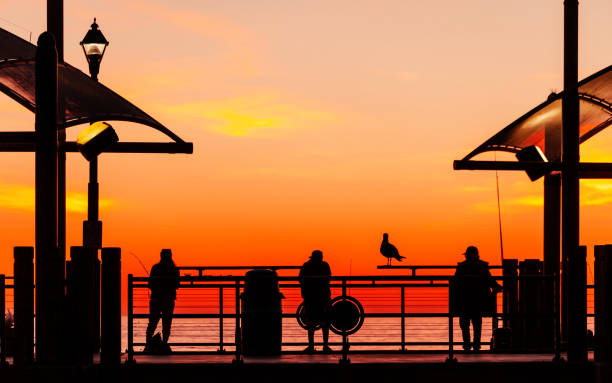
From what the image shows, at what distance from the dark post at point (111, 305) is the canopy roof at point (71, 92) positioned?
3.87m

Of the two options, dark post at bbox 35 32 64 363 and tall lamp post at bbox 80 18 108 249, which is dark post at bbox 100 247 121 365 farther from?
tall lamp post at bbox 80 18 108 249

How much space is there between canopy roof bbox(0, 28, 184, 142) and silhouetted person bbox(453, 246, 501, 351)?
489 cm

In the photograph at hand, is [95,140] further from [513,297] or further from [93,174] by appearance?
[513,297]

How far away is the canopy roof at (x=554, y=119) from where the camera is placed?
20.5 meters

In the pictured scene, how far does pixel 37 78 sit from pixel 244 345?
5.13m

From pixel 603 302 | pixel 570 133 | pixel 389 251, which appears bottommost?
pixel 603 302

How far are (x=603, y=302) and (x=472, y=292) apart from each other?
2.94 metres

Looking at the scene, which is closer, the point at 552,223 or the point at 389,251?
the point at 552,223

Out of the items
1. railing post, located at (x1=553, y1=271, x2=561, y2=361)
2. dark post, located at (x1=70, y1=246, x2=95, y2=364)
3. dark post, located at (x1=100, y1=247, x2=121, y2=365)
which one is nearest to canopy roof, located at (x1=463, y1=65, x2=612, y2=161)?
railing post, located at (x1=553, y1=271, x2=561, y2=361)

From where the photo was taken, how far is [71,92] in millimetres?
19141

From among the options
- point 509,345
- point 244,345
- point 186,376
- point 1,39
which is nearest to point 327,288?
point 244,345

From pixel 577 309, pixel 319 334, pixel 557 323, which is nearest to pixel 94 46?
pixel 557 323

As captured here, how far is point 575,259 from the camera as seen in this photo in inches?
586

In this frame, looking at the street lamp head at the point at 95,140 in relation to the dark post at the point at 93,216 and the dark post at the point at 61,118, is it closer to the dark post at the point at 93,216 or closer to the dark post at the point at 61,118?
the dark post at the point at 61,118
